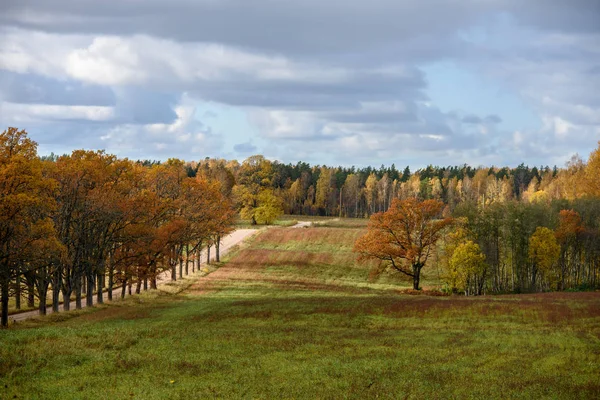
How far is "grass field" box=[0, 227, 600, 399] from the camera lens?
82.4 ft

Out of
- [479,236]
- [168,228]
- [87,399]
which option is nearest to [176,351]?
[87,399]

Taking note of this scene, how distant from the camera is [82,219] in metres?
56.1

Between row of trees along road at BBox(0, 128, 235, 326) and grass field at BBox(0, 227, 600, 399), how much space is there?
4526mm

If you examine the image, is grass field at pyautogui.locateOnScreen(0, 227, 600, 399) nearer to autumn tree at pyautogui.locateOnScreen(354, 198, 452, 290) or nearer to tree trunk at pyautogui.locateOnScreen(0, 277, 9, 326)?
tree trunk at pyautogui.locateOnScreen(0, 277, 9, 326)

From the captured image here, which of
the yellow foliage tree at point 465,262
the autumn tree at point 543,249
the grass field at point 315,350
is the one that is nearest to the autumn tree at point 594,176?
the autumn tree at point 543,249

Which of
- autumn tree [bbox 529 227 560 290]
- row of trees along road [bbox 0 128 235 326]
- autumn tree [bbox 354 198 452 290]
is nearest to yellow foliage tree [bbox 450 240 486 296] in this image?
autumn tree [bbox 354 198 452 290]

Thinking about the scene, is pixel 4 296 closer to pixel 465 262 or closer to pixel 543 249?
pixel 465 262

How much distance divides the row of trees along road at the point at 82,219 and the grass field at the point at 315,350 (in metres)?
4.53

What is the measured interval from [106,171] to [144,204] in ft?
18.7

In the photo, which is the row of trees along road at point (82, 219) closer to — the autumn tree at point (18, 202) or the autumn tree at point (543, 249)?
Answer: the autumn tree at point (18, 202)

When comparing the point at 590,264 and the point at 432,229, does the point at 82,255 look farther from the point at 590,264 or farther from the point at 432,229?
the point at 590,264

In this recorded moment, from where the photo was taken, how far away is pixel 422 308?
4966cm

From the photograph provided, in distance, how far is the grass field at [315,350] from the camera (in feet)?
82.4

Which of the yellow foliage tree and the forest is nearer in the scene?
the forest
